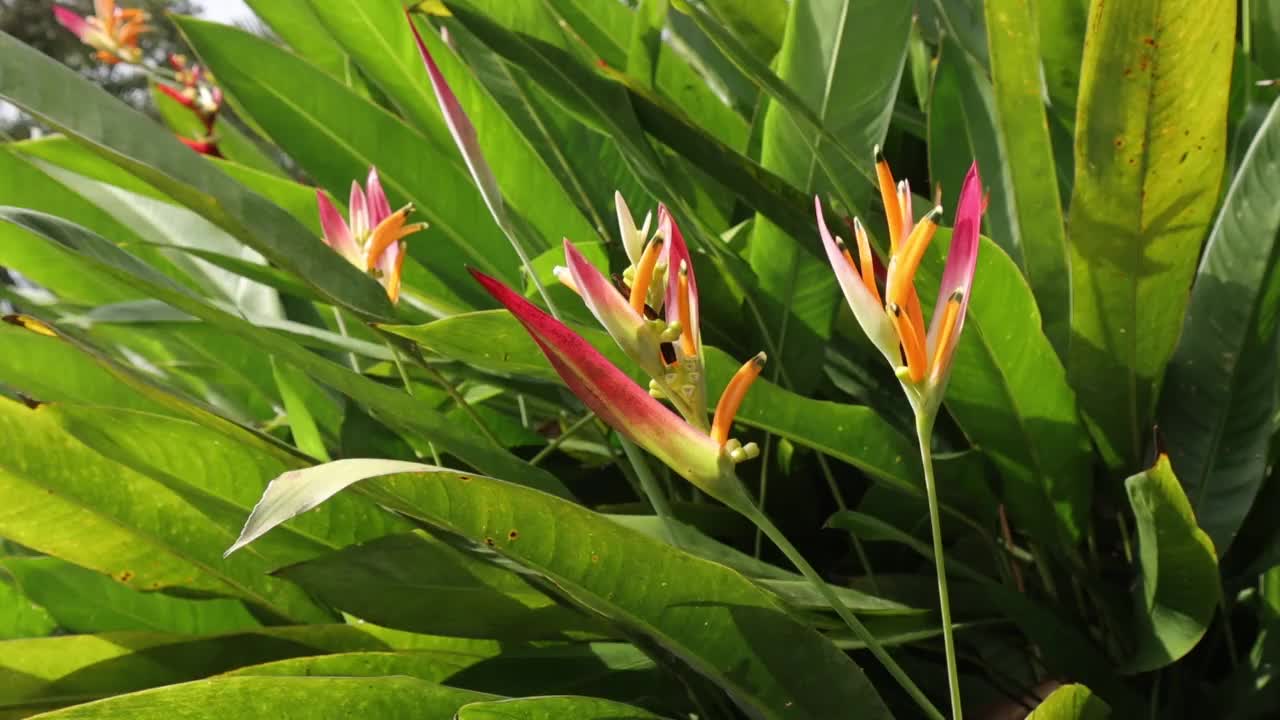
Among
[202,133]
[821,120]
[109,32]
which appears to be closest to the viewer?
[821,120]

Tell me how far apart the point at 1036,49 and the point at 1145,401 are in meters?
0.17

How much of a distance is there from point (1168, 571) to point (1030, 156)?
203 millimetres

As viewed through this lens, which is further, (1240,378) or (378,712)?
(1240,378)

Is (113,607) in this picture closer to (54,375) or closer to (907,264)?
(54,375)

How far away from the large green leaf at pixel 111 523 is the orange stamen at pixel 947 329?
1.18ft

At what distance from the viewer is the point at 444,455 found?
66 cm

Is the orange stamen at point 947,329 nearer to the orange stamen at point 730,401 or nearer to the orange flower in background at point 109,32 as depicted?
the orange stamen at point 730,401

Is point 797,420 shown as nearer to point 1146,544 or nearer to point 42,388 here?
point 1146,544

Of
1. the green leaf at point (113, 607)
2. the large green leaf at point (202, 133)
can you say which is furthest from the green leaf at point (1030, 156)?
the large green leaf at point (202, 133)

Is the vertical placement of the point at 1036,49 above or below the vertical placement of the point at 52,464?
above

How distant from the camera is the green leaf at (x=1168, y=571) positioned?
0.43 m

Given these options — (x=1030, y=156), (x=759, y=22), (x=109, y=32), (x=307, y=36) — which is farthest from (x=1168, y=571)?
(x=109, y=32)

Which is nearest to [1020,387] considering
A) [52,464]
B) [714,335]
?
[714,335]

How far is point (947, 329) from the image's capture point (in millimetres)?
351
